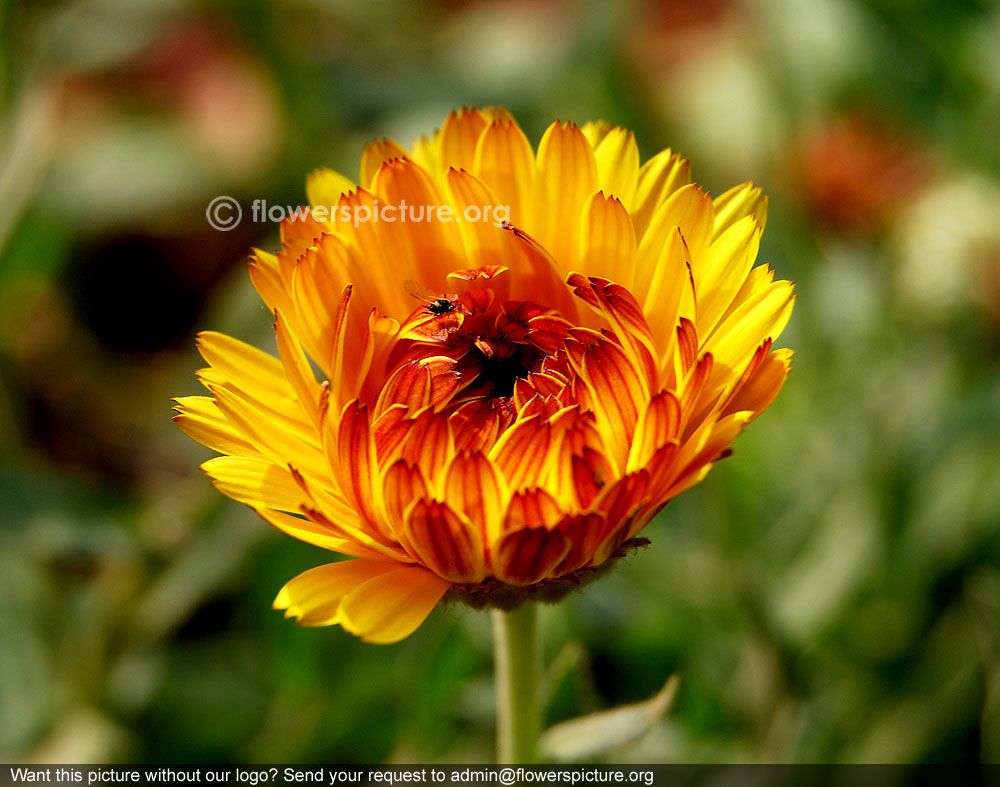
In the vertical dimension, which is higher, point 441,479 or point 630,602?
point 441,479

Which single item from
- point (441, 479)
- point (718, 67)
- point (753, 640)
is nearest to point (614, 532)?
point (441, 479)

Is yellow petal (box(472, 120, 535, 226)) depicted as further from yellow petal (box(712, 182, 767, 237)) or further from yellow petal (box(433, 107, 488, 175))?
yellow petal (box(712, 182, 767, 237))

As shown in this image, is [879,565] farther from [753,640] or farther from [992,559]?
[753,640]

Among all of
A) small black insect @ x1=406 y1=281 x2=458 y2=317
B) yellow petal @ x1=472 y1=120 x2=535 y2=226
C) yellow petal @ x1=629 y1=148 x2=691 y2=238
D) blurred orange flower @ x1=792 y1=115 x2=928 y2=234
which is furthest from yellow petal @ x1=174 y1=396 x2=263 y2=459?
blurred orange flower @ x1=792 y1=115 x2=928 y2=234

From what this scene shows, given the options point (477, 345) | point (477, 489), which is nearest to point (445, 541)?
point (477, 489)

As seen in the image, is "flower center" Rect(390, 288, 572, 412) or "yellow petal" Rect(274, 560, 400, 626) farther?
"flower center" Rect(390, 288, 572, 412)

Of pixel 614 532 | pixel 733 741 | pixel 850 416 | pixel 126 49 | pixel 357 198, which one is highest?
pixel 126 49

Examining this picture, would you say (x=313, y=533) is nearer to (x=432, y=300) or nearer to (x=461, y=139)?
(x=432, y=300)
